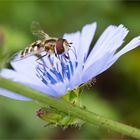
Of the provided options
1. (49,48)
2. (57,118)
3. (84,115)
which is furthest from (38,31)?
(84,115)

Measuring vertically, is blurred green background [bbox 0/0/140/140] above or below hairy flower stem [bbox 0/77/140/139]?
above

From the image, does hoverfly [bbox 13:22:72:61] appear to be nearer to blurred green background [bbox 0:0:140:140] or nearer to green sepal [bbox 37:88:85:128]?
green sepal [bbox 37:88:85:128]

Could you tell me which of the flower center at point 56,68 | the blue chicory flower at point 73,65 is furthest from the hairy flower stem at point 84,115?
the flower center at point 56,68

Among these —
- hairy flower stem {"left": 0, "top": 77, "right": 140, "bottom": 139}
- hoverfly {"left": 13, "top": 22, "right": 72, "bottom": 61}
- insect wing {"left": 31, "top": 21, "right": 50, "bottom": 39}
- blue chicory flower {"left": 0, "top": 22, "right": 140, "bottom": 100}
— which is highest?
insect wing {"left": 31, "top": 21, "right": 50, "bottom": 39}

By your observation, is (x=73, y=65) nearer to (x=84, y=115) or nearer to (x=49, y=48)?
(x=49, y=48)

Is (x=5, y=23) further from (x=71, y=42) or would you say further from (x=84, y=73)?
(x=84, y=73)

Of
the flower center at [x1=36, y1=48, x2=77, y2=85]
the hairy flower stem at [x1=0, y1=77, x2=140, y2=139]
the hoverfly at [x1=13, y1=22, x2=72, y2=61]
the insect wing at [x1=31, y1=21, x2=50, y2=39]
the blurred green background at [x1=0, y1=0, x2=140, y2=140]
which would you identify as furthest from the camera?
the blurred green background at [x1=0, y1=0, x2=140, y2=140]

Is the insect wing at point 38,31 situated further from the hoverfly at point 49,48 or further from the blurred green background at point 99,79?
the blurred green background at point 99,79

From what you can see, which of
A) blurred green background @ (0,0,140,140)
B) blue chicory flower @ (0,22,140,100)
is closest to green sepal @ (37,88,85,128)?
blue chicory flower @ (0,22,140,100)
